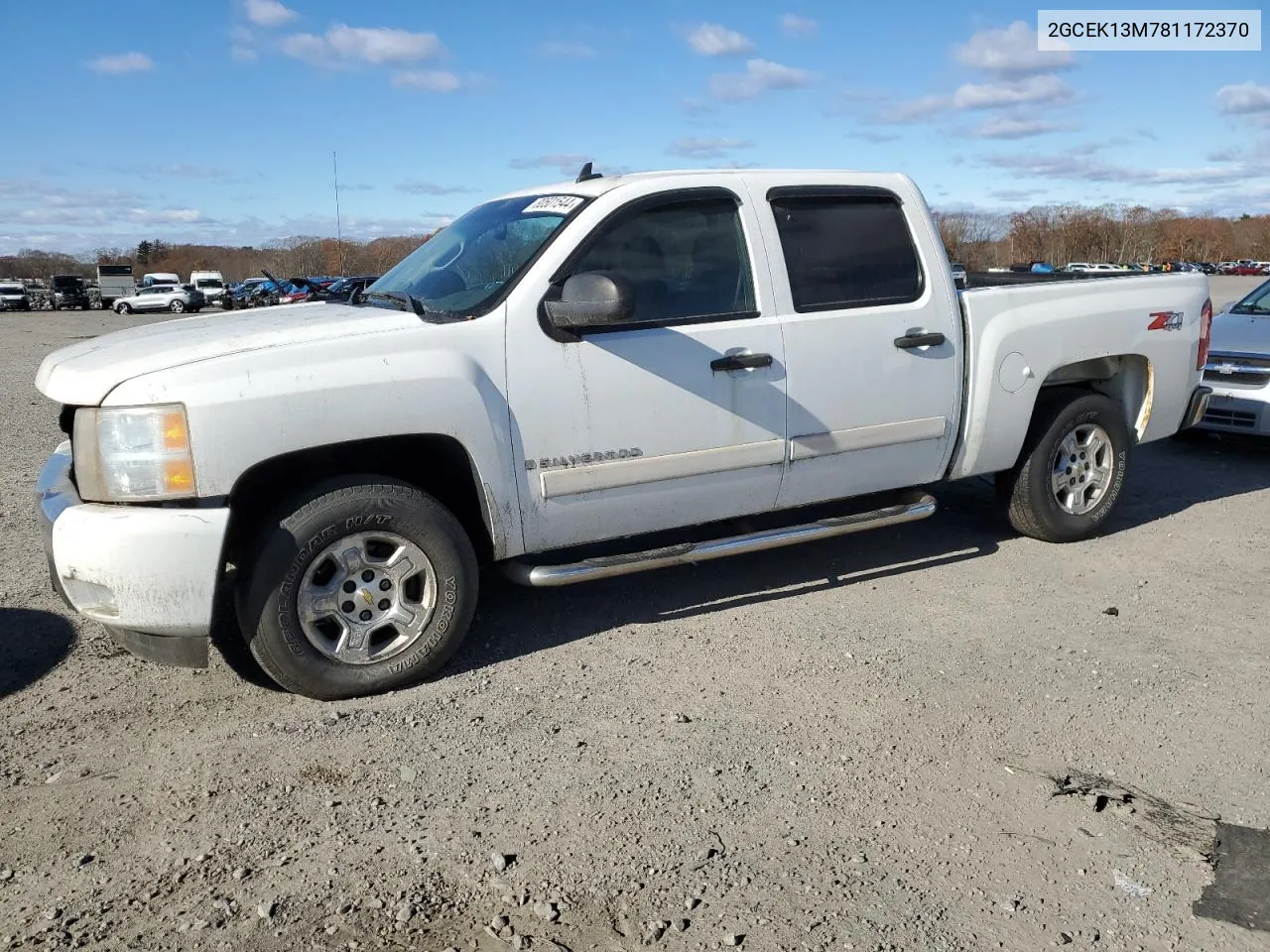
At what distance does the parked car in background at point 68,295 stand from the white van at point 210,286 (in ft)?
17.6

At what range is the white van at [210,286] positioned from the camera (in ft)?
179

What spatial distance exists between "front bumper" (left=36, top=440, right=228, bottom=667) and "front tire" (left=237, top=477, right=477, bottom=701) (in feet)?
0.65

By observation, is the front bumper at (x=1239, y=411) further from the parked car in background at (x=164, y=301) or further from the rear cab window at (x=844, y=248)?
the parked car in background at (x=164, y=301)

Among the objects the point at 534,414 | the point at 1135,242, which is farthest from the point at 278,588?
the point at 1135,242

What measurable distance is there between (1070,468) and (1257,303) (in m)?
4.82

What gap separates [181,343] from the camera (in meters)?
3.96

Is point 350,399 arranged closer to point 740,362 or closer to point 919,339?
point 740,362

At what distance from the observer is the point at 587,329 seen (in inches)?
170

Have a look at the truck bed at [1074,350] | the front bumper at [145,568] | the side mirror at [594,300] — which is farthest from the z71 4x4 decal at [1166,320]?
the front bumper at [145,568]

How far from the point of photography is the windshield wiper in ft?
14.1

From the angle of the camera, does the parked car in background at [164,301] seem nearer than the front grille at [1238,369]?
No

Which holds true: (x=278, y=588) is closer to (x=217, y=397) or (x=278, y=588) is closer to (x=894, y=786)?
(x=217, y=397)

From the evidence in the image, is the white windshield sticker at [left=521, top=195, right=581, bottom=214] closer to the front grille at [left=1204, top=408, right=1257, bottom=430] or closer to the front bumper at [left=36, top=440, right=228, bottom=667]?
the front bumper at [left=36, top=440, right=228, bottom=667]

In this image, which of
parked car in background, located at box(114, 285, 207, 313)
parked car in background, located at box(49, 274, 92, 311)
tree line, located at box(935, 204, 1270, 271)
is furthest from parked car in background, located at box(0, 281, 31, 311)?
tree line, located at box(935, 204, 1270, 271)
